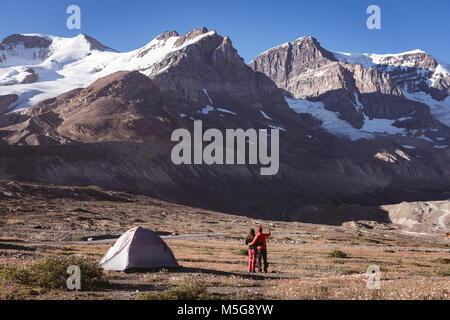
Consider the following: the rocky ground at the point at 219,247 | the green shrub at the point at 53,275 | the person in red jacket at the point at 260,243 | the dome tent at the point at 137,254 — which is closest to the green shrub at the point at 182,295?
the rocky ground at the point at 219,247

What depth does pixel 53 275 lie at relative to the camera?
15367 millimetres

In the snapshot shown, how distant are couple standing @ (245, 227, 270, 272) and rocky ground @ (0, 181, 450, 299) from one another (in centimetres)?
87

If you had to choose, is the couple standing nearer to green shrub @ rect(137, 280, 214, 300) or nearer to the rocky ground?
the rocky ground

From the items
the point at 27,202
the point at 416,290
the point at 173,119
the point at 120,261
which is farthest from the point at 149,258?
the point at 173,119

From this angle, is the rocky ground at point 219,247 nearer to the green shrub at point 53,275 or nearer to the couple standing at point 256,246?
the green shrub at point 53,275

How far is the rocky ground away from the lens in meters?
15.3

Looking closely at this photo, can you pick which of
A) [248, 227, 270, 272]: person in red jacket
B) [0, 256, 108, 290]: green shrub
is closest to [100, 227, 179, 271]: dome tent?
[248, 227, 270, 272]: person in red jacket

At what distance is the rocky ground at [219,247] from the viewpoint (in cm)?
1527

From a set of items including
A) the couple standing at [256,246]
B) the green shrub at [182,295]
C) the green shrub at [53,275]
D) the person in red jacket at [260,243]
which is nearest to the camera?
the green shrub at [182,295]

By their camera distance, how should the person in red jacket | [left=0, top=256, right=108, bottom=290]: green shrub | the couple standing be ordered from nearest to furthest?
[left=0, top=256, right=108, bottom=290]: green shrub → the person in red jacket → the couple standing

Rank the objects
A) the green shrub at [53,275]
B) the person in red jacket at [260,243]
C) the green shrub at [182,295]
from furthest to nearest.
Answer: the person in red jacket at [260,243] < the green shrub at [53,275] < the green shrub at [182,295]

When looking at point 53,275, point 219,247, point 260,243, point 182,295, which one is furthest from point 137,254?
point 219,247

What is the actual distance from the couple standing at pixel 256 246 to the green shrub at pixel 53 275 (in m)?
7.48

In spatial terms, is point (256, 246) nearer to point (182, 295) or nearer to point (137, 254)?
point (137, 254)
